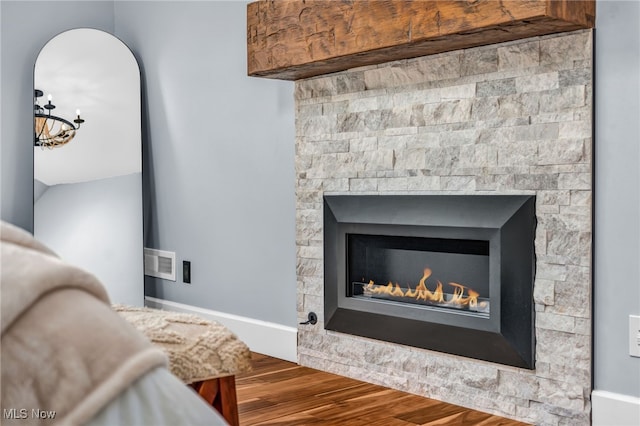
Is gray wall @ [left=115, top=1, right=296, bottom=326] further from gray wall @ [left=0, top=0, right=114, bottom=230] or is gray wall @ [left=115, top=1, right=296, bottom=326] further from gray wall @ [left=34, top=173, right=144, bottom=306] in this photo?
gray wall @ [left=0, top=0, right=114, bottom=230]

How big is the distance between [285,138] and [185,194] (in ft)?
2.99

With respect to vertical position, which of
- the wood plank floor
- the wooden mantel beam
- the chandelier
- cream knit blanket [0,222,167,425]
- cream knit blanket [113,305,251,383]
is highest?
the wooden mantel beam

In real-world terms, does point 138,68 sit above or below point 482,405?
above

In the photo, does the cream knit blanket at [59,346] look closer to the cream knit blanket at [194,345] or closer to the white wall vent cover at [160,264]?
the cream knit blanket at [194,345]

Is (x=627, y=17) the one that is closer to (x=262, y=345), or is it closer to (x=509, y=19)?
(x=509, y=19)

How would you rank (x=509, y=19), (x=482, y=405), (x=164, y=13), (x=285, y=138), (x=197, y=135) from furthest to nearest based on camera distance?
(x=164, y=13) < (x=197, y=135) < (x=285, y=138) < (x=482, y=405) < (x=509, y=19)

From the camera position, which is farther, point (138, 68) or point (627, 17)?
point (138, 68)

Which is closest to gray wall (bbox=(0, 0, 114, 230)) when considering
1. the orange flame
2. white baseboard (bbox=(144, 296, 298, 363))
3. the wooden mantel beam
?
white baseboard (bbox=(144, 296, 298, 363))

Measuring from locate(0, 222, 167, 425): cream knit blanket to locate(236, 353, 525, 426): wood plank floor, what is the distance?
5.32ft

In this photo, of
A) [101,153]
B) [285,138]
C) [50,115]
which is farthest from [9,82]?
[285,138]

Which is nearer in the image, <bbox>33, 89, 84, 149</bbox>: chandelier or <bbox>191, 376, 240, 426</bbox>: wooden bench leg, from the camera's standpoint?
<bbox>191, 376, 240, 426</bbox>: wooden bench leg

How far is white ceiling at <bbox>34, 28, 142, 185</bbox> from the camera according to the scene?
4.05 meters

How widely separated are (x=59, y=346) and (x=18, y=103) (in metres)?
3.68

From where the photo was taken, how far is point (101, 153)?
412 cm
